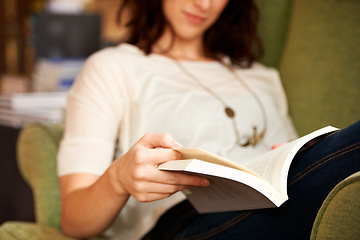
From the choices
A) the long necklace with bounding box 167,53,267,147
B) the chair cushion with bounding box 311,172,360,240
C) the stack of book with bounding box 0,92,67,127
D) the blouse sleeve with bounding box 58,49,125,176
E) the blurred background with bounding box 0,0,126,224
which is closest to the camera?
the chair cushion with bounding box 311,172,360,240

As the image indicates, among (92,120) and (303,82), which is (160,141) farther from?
(303,82)

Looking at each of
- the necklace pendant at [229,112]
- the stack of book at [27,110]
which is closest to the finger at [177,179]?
the necklace pendant at [229,112]

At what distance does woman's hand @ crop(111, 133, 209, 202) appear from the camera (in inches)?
24.6

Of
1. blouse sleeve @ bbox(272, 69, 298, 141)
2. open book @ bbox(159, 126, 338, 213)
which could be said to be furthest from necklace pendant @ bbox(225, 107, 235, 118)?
open book @ bbox(159, 126, 338, 213)

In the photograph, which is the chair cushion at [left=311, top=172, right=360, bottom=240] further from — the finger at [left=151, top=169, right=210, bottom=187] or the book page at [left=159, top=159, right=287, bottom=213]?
the finger at [left=151, top=169, right=210, bottom=187]

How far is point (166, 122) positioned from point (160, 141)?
1.16 feet

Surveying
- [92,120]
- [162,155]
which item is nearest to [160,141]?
[162,155]

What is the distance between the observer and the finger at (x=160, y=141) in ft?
2.05

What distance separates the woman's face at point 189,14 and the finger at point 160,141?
567mm

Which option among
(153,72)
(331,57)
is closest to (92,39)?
(153,72)

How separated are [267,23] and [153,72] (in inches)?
21.4

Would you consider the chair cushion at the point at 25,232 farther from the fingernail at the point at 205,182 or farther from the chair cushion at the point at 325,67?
the chair cushion at the point at 325,67

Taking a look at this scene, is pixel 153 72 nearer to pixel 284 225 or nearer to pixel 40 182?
pixel 40 182

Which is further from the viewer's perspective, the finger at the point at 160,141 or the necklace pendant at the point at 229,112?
the necklace pendant at the point at 229,112
